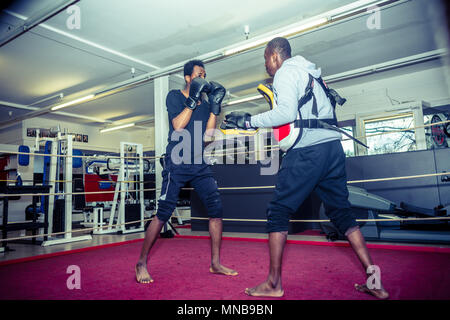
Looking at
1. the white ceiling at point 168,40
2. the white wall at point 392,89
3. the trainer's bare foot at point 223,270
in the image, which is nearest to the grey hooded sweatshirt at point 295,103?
the trainer's bare foot at point 223,270

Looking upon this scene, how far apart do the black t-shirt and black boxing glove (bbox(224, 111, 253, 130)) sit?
0.35 m

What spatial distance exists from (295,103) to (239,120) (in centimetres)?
33

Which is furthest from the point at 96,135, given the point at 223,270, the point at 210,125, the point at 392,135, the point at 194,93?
the point at 223,270

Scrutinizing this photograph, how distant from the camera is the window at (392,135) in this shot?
6883 millimetres

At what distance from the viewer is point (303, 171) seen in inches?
54.9

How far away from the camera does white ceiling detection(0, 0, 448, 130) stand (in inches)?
173

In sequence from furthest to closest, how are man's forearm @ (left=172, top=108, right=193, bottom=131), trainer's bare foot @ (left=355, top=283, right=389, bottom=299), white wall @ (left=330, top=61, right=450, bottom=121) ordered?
white wall @ (left=330, top=61, right=450, bottom=121)
man's forearm @ (left=172, top=108, right=193, bottom=131)
trainer's bare foot @ (left=355, top=283, right=389, bottom=299)

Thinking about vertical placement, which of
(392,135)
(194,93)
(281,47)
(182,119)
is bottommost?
(182,119)

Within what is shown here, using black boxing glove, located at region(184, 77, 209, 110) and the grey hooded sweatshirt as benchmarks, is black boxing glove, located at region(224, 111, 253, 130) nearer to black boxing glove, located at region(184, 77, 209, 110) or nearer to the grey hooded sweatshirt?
the grey hooded sweatshirt

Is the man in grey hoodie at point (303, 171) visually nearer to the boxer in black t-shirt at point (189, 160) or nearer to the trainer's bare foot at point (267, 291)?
the trainer's bare foot at point (267, 291)

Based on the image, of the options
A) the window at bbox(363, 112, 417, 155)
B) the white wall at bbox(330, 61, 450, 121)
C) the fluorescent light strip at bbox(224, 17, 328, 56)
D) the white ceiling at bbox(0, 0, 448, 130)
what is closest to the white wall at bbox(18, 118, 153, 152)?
the white ceiling at bbox(0, 0, 448, 130)

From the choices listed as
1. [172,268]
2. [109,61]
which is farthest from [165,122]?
[172,268]

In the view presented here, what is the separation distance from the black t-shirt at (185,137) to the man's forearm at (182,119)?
0.04 metres

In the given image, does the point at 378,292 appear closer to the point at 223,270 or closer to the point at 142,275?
the point at 223,270
